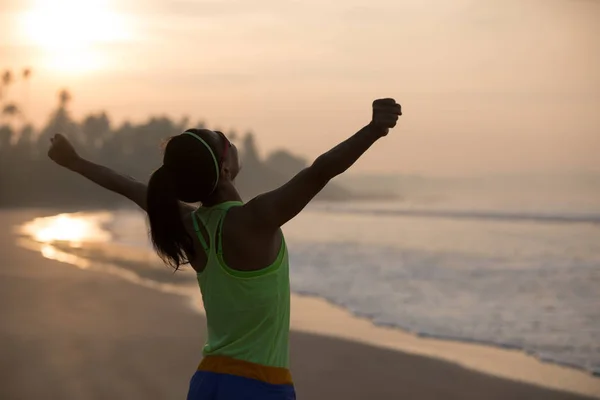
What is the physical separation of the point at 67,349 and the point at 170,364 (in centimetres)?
85

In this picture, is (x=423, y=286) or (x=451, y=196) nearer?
(x=423, y=286)

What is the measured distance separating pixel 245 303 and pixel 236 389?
224 millimetres

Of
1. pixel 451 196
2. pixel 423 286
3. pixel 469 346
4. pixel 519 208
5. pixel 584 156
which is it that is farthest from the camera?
pixel 451 196

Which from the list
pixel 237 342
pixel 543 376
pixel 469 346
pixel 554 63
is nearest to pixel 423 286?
pixel 469 346

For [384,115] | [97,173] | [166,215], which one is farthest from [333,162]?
[97,173]

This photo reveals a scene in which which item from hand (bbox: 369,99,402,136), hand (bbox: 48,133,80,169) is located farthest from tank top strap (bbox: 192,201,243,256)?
hand (bbox: 48,133,80,169)

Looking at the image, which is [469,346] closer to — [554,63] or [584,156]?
[584,156]

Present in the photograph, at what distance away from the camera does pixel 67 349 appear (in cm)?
689

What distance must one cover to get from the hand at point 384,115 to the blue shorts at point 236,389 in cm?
73

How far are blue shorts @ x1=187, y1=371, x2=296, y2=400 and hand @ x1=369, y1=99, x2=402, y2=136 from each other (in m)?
0.73

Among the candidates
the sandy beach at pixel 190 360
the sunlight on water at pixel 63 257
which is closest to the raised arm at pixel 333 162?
the sandy beach at pixel 190 360

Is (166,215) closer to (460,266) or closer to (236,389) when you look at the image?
(236,389)

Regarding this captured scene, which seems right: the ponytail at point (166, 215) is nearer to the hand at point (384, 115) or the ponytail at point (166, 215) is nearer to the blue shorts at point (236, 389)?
the blue shorts at point (236, 389)

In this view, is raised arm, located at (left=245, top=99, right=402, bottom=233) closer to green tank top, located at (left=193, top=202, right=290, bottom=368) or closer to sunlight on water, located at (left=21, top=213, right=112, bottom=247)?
green tank top, located at (left=193, top=202, right=290, bottom=368)
